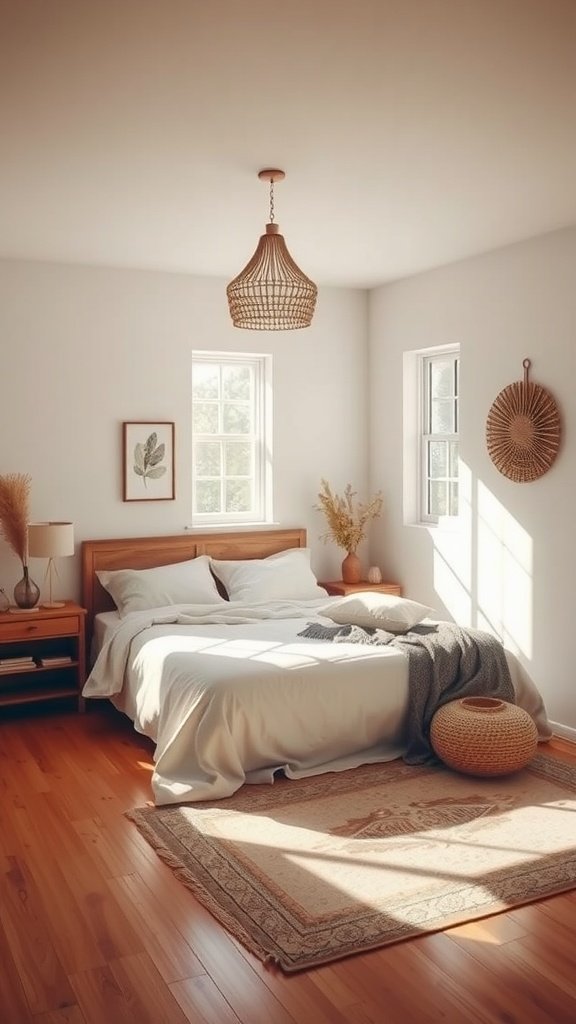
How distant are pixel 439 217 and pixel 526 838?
291 centimetres

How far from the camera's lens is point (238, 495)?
20.8 ft

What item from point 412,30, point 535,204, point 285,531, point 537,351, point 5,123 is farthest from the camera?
point 285,531

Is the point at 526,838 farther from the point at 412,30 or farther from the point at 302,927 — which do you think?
the point at 412,30

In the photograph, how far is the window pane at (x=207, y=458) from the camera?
20.3ft

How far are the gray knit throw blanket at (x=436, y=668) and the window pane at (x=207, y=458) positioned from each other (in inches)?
69.0

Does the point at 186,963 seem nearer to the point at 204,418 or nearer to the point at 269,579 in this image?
the point at 269,579

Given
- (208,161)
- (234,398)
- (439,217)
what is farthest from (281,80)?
(234,398)

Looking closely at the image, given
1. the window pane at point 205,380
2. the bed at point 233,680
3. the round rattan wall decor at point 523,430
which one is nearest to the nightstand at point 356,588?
the bed at point 233,680

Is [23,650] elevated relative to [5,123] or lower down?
lower down

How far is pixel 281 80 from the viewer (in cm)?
287

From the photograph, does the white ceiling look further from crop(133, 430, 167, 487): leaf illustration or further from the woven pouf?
the woven pouf

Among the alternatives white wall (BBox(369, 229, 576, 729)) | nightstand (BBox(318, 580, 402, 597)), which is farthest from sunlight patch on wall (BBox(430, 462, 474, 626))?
nightstand (BBox(318, 580, 402, 597))

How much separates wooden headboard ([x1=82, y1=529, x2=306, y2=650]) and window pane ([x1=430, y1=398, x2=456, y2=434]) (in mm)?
1163

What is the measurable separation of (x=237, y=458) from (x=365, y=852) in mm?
3416
